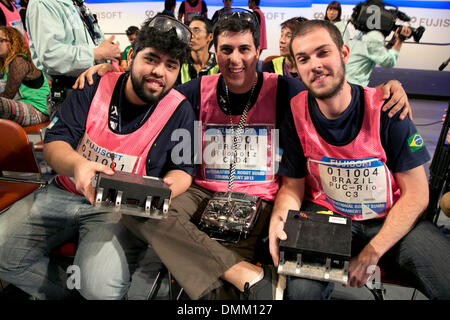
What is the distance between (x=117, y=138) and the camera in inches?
73.5

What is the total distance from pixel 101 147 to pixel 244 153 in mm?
822

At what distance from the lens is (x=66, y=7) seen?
2.51 meters

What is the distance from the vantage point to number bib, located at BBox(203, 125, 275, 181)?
2047mm

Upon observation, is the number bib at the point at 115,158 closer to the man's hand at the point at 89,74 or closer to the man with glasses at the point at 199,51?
the man's hand at the point at 89,74

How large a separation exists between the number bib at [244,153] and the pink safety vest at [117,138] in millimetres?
344

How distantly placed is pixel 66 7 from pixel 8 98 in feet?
5.33

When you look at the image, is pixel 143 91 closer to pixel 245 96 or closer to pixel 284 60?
pixel 245 96

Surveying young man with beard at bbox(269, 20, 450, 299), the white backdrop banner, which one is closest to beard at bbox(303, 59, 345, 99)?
young man with beard at bbox(269, 20, 450, 299)

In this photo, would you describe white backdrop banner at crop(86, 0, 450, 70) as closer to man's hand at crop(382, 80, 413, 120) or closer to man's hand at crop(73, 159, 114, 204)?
man's hand at crop(382, 80, 413, 120)

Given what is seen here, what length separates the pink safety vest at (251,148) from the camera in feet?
6.70

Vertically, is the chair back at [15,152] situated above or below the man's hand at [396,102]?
below

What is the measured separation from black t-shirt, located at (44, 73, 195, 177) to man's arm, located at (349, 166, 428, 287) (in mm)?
1012

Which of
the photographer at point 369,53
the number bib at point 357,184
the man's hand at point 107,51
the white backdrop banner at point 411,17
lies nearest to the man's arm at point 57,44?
the man's hand at point 107,51

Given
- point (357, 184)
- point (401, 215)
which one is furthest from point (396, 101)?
point (401, 215)
